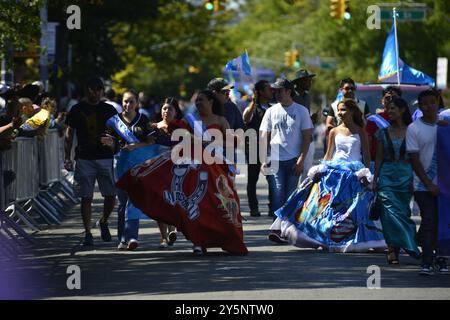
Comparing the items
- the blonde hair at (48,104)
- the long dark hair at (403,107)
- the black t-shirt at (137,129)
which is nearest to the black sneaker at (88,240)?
the black t-shirt at (137,129)

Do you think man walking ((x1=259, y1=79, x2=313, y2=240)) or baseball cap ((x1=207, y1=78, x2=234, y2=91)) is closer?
man walking ((x1=259, y1=79, x2=313, y2=240))

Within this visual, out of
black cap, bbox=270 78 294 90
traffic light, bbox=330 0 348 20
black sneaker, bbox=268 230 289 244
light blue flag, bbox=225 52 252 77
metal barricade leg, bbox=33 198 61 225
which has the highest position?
traffic light, bbox=330 0 348 20

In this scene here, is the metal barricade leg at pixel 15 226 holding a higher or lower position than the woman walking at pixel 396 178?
lower

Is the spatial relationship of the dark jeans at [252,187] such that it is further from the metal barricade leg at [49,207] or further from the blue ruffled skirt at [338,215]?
the blue ruffled skirt at [338,215]

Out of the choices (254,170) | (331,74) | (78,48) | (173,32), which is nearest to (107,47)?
(78,48)

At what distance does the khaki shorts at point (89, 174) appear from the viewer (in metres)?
15.3

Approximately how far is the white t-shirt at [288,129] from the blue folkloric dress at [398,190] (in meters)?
2.98

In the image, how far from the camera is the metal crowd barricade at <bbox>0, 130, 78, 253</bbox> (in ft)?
50.6

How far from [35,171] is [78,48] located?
24.1 metres

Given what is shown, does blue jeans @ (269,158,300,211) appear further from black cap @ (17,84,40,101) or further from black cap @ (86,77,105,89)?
black cap @ (17,84,40,101)

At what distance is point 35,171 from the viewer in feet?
58.0

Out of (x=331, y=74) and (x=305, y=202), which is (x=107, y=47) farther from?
(x=331, y=74)

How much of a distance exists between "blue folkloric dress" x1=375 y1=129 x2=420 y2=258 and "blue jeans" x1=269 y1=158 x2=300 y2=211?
3.08 meters

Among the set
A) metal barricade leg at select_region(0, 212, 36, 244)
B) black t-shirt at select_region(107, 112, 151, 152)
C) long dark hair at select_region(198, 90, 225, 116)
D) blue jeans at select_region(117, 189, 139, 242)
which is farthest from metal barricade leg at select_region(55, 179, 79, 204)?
long dark hair at select_region(198, 90, 225, 116)
